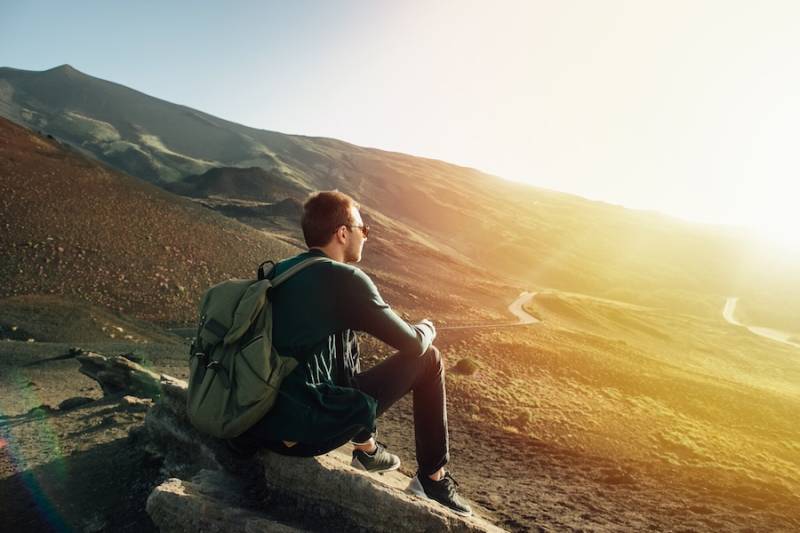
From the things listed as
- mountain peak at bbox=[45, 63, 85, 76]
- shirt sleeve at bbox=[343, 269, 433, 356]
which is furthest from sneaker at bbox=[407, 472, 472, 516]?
mountain peak at bbox=[45, 63, 85, 76]

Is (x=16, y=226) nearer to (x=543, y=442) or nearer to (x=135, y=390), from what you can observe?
(x=135, y=390)

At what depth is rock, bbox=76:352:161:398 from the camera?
7363 millimetres

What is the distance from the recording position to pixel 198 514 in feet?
9.61

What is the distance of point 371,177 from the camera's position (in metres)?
116

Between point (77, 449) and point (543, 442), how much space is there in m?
8.07

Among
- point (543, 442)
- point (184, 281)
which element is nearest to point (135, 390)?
point (543, 442)

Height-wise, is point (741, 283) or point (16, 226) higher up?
point (741, 283)

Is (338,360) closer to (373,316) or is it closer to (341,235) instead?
(373,316)

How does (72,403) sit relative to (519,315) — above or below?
above

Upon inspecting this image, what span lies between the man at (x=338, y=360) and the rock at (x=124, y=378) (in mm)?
5139

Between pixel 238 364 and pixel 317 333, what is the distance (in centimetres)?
46

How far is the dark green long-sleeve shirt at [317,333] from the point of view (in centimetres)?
274

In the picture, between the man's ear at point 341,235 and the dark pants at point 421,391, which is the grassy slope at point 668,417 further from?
the man's ear at point 341,235

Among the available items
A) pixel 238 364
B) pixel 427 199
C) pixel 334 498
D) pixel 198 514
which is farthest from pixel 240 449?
pixel 427 199
